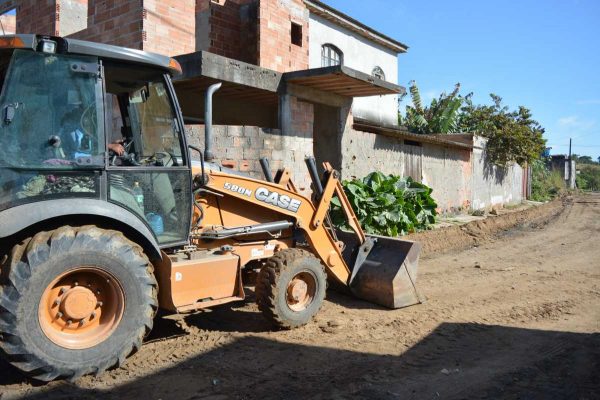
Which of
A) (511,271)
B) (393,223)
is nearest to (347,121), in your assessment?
(393,223)

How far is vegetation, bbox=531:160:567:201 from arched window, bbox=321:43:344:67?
1504 cm

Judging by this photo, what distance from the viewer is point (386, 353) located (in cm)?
478

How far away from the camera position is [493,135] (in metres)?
20.8

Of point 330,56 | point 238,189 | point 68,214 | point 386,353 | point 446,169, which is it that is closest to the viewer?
point 68,214

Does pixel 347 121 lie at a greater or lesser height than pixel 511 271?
greater

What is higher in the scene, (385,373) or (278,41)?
(278,41)

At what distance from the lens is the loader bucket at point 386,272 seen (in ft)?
20.4

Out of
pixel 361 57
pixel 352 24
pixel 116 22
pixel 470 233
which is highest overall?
pixel 352 24

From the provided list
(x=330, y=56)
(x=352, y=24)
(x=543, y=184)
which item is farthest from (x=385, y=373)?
(x=543, y=184)

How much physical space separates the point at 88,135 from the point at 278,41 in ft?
25.1

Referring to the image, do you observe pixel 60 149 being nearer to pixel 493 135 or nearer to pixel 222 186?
pixel 222 186

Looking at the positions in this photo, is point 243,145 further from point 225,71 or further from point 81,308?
point 81,308

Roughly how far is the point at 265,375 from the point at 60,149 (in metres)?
2.43

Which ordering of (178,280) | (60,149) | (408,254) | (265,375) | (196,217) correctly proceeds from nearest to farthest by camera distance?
(60,149) → (265,375) → (178,280) → (196,217) → (408,254)
